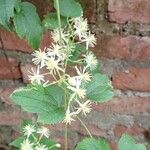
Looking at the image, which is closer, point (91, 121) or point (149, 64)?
point (149, 64)

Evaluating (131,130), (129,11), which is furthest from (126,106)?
(129,11)

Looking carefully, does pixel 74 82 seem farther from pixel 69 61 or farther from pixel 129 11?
pixel 129 11

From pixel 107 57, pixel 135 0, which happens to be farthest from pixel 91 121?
pixel 135 0

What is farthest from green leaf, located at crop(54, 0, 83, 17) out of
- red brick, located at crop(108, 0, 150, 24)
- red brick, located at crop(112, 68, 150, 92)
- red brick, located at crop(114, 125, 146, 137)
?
red brick, located at crop(114, 125, 146, 137)

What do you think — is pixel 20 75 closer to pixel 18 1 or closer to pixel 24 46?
pixel 24 46

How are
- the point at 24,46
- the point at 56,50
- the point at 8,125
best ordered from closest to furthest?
the point at 56,50, the point at 24,46, the point at 8,125

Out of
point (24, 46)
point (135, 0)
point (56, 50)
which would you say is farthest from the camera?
point (24, 46)

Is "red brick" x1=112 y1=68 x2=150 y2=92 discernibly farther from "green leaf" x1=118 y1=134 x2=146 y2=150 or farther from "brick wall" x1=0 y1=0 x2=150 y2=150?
"green leaf" x1=118 y1=134 x2=146 y2=150

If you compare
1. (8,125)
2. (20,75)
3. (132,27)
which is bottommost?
(8,125)
